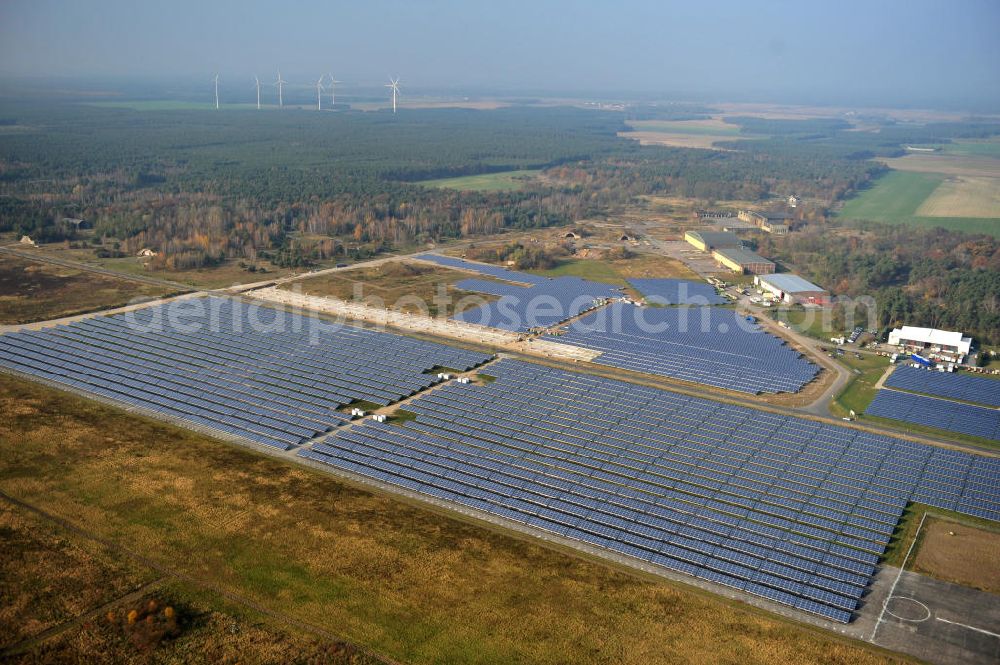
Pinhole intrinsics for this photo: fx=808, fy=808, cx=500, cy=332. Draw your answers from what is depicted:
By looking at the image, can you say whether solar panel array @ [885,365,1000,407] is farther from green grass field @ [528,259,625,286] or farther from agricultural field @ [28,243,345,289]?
agricultural field @ [28,243,345,289]

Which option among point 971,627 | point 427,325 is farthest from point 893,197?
point 971,627

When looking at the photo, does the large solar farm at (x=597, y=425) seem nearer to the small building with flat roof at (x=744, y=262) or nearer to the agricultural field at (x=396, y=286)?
the agricultural field at (x=396, y=286)

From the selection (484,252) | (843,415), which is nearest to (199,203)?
(484,252)

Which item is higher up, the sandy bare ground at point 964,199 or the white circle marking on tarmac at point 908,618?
the sandy bare ground at point 964,199

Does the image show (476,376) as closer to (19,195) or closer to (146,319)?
(146,319)

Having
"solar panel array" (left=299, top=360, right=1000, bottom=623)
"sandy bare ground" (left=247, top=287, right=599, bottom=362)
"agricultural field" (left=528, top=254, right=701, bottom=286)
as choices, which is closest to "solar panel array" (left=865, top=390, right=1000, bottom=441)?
"solar panel array" (left=299, top=360, right=1000, bottom=623)

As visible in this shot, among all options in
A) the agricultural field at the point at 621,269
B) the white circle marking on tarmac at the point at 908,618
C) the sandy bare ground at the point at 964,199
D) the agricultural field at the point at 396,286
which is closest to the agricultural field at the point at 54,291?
the agricultural field at the point at 396,286
